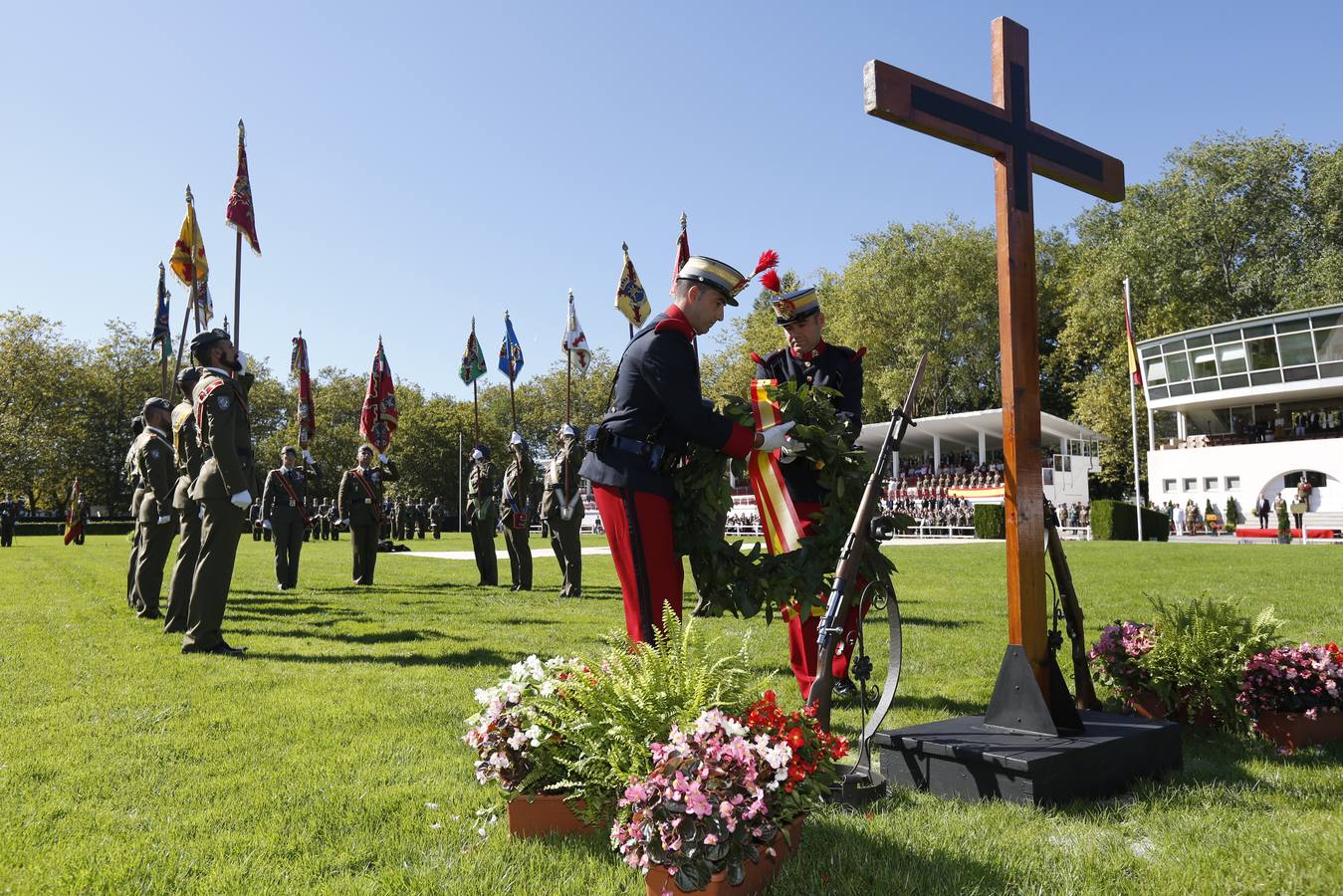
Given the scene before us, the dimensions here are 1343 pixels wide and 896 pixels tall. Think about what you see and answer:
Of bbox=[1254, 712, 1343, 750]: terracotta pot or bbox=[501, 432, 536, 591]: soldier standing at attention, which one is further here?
bbox=[501, 432, 536, 591]: soldier standing at attention

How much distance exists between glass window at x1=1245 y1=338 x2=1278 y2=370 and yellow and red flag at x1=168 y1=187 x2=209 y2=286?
49.1 metres

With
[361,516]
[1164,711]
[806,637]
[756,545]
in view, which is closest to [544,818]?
[756,545]

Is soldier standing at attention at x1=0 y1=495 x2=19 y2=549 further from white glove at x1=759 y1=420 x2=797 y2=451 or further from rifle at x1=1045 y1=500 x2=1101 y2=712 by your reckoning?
rifle at x1=1045 y1=500 x2=1101 y2=712

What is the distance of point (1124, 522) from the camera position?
32.5 m

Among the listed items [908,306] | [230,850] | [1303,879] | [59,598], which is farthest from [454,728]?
[908,306]

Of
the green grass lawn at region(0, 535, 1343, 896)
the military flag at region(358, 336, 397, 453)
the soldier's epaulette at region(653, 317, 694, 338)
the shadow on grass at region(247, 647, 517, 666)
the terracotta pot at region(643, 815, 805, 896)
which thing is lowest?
the green grass lawn at region(0, 535, 1343, 896)

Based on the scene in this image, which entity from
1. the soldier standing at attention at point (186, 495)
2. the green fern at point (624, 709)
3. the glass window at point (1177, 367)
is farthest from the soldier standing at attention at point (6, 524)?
the glass window at point (1177, 367)

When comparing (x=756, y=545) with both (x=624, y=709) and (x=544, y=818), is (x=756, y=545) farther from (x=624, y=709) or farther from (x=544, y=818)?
(x=544, y=818)

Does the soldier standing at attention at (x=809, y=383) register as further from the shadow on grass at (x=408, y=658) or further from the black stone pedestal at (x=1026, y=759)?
the shadow on grass at (x=408, y=658)

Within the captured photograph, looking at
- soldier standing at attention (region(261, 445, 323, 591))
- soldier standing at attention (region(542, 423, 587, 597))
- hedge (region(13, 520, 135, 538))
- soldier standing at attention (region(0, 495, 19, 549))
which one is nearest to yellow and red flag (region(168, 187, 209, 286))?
soldier standing at attention (region(261, 445, 323, 591))

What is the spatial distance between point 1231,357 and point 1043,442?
10.3m

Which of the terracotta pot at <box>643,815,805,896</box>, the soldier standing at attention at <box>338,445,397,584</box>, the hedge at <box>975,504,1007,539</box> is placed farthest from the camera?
the hedge at <box>975,504,1007,539</box>

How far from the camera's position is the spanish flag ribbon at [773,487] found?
14.8 ft

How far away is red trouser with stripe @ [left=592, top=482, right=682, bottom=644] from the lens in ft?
13.0
